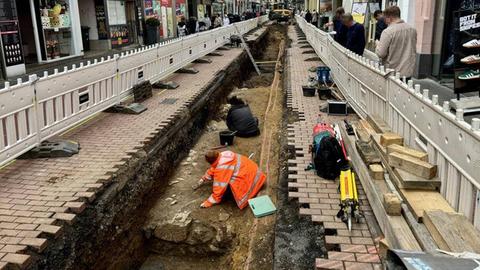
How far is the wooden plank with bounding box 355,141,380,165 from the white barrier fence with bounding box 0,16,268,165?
401cm

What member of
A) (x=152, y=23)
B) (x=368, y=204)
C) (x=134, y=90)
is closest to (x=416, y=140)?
(x=368, y=204)

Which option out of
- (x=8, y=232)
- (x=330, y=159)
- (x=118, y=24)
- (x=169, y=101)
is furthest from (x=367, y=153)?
(x=118, y=24)

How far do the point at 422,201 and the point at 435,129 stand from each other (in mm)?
660

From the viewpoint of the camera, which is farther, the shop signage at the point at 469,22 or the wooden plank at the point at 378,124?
the shop signage at the point at 469,22

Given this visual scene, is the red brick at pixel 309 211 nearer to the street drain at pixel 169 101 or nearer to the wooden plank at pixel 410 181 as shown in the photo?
the wooden plank at pixel 410 181

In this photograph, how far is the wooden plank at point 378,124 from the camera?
5.50 m

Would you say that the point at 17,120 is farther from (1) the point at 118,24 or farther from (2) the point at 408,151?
(1) the point at 118,24

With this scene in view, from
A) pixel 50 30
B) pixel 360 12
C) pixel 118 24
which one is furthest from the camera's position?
pixel 118 24

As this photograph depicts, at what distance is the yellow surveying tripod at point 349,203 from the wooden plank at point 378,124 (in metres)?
1.18

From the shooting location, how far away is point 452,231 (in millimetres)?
3010

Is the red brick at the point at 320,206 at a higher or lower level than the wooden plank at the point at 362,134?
lower

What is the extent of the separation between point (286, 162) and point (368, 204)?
6.51 feet

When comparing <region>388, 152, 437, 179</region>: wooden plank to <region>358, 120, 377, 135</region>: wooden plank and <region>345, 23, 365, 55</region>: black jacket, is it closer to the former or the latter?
<region>358, 120, 377, 135</region>: wooden plank

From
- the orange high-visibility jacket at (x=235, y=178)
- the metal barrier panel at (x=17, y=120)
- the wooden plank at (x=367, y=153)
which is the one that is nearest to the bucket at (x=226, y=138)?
the orange high-visibility jacket at (x=235, y=178)
